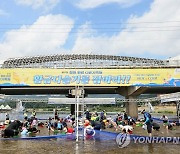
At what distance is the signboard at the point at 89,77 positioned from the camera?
37.5 meters

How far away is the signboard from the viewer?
3753cm

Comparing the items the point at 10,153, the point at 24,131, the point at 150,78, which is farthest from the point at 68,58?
the point at 10,153

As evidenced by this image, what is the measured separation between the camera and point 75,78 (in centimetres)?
→ 3766

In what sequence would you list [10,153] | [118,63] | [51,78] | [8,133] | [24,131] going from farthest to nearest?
[118,63] → [51,78] → [24,131] → [8,133] → [10,153]

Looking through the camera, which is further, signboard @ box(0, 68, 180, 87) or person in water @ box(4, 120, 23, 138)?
signboard @ box(0, 68, 180, 87)

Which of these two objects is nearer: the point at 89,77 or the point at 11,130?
the point at 11,130

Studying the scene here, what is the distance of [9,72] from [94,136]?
25.0 meters

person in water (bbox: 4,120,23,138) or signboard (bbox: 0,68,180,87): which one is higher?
signboard (bbox: 0,68,180,87)

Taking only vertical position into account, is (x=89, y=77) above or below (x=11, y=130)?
above

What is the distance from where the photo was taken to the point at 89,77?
123ft

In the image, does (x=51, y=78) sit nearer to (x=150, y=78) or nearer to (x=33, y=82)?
(x=33, y=82)

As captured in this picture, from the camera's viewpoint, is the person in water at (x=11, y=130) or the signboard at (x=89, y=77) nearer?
the person in water at (x=11, y=130)

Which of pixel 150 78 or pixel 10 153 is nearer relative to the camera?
pixel 10 153

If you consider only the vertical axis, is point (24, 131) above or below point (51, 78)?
below
